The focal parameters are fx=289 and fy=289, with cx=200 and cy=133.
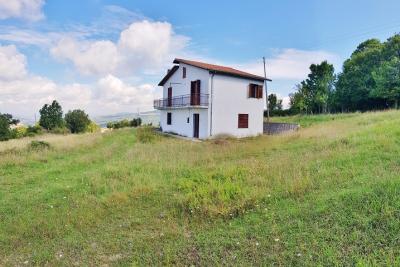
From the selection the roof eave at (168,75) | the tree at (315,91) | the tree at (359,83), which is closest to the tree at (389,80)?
the tree at (359,83)

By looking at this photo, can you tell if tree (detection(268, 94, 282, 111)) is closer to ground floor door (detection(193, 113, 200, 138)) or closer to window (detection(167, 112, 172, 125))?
window (detection(167, 112, 172, 125))

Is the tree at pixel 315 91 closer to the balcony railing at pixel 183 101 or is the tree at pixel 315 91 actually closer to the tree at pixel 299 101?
the tree at pixel 299 101

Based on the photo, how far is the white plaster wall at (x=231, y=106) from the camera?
23.5 m

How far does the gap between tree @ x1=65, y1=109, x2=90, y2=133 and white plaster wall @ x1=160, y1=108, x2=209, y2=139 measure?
118ft

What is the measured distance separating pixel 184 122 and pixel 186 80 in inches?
150

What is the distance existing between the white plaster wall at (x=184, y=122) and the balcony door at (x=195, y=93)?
800mm

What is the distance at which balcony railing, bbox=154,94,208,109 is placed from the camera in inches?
919

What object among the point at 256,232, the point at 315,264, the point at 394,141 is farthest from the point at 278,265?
the point at 394,141

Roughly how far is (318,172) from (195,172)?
3616 mm

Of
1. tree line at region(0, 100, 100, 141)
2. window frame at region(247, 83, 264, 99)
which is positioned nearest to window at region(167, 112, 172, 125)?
window frame at region(247, 83, 264, 99)

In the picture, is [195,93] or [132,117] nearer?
[195,93]

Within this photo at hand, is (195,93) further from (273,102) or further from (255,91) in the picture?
(273,102)

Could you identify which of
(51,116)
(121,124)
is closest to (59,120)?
(51,116)

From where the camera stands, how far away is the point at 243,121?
2534 centimetres
